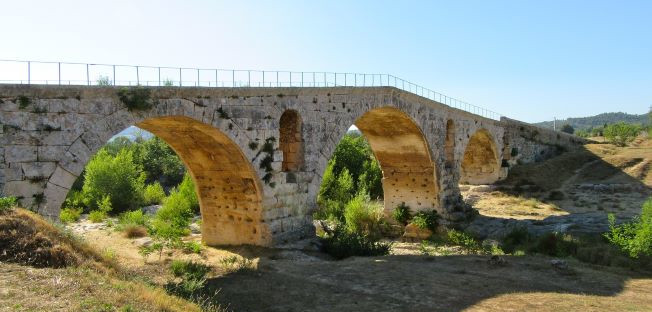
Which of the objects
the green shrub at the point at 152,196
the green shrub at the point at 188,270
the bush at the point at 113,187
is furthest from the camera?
the green shrub at the point at 152,196

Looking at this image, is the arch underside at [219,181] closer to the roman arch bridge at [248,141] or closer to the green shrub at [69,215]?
the roman arch bridge at [248,141]

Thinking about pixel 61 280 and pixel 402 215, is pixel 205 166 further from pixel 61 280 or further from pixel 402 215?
pixel 402 215

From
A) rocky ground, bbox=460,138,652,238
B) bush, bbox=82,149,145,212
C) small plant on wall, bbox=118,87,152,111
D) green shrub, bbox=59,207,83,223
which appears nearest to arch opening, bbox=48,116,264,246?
small plant on wall, bbox=118,87,152,111

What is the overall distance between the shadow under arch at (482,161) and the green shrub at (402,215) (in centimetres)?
1008

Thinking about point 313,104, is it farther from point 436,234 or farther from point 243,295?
point 436,234

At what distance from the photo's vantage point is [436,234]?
25.1m

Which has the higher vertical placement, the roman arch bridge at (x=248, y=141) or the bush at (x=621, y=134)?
the bush at (x=621, y=134)

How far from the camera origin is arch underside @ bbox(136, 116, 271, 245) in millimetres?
14859

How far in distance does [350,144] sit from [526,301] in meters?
28.4

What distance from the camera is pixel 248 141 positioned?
15.2m

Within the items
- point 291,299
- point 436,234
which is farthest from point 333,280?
point 436,234

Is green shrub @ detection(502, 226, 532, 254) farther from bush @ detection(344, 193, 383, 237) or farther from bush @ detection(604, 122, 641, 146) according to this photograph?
bush @ detection(604, 122, 641, 146)

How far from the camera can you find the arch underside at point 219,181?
48.8ft

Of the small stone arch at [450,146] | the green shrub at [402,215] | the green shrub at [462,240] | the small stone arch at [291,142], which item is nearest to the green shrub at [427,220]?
the green shrub at [402,215]
